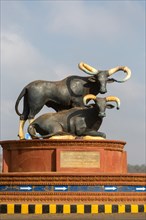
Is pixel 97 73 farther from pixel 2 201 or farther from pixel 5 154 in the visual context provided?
pixel 2 201

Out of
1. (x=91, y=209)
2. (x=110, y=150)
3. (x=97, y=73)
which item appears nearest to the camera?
(x=91, y=209)

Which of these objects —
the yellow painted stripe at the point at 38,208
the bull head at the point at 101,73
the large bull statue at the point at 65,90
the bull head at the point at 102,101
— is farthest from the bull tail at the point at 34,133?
the yellow painted stripe at the point at 38,208

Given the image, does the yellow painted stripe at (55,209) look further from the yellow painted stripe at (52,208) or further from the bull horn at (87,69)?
the bull horn at (87,69)

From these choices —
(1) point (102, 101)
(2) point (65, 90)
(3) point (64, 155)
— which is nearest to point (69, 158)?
(3) point (64, 155)

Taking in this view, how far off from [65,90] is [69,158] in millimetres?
3166

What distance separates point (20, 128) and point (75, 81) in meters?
2.53

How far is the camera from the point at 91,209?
1553 cm

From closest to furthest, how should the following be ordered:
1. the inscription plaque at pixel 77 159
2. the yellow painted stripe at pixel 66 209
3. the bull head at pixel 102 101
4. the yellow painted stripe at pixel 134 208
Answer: the yellow painted stripe at pixel 66 209 → the yellow painted stripe at pixel 134 208 → the inscription plaque at pixel 77 159 → the bull head at pixel 102 101

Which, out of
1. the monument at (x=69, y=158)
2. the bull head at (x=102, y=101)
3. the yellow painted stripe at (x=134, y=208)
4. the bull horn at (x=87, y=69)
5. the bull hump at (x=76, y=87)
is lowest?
the yellow painted stripe at (x=134, y=208)

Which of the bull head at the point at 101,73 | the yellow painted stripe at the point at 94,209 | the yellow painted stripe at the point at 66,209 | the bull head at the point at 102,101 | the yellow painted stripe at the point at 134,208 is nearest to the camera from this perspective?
the yellow painted stripe at the point at 66,209

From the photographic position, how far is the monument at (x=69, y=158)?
15758 millimetres

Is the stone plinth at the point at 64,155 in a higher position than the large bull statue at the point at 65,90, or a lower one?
lower

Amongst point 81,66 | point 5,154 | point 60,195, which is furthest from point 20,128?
point 60,195

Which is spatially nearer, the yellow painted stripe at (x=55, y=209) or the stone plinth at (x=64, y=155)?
the yellow painted stripe at (x=55, y=209)
